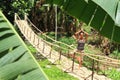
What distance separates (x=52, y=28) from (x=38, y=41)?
5715 millimetres

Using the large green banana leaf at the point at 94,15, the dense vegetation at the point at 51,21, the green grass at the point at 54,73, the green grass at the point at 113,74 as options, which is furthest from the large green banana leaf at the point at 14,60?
the dense vegetation at the point at 51,21

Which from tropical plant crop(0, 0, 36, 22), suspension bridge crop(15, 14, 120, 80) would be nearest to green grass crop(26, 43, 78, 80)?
suspension bridge crop(15, 14, 120, 80)

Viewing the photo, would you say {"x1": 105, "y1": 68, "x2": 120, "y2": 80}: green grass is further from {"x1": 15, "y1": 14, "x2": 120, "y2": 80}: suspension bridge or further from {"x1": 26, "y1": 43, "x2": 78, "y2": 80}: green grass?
{"x1": 26, "y1": 43, "x2": 78, "y2": 80}: green grass

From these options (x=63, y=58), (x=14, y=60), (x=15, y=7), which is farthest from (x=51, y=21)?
(x=14, y=60)

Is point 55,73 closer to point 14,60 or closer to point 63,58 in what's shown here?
point 63,58

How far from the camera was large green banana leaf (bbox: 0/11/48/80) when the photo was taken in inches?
59.6

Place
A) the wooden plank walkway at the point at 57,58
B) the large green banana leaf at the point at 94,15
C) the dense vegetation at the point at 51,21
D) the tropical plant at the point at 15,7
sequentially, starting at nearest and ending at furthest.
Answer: the large green banana leaf at the point at 94,15, the wooden plank walkway at the point at 57,58, the dense vegetation at the point at 51,21, the tropical plant at the point at 15,7

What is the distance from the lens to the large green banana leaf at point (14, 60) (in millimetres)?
1515

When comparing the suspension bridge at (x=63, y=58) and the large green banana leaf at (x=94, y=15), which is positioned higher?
the large green banana leaf at (x=94, y=15)

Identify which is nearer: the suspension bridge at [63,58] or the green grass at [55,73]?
the suspension bridge at [63,58]

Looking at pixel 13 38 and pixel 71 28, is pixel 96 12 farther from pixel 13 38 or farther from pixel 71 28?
pixel 71 28

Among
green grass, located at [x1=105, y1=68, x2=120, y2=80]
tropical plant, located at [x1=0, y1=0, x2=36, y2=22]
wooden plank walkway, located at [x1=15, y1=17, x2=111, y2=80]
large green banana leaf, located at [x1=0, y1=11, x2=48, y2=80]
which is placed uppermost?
large green banana leaf, located at [x1=0, y1=11, x2=48, y2=80]

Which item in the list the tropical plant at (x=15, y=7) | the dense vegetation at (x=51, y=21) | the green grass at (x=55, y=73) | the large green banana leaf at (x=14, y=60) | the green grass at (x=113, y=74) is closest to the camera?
the large green banana leaf at (x=14, y=60)

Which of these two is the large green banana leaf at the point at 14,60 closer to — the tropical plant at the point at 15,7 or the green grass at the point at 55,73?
the green grass at the point at 55,73
